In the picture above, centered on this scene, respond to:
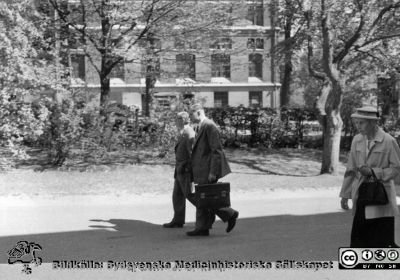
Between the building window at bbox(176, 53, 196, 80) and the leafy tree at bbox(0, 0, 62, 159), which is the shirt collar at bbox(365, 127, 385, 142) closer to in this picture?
the leafy tree at bbox(0, 0, 62, 159)

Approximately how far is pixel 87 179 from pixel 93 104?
3.09 metres

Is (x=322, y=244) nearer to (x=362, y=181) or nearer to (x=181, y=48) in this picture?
(x=362, y=181)

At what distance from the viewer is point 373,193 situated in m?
5.47

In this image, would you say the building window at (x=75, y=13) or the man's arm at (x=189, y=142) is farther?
the building window at (x=75, y=13)

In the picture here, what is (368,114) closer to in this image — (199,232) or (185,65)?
(199,232)

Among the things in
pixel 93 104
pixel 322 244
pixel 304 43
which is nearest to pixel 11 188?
pixel 93 104

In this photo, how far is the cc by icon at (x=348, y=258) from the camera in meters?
5.77

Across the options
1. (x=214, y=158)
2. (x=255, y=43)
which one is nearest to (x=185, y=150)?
(x=214, y=158)

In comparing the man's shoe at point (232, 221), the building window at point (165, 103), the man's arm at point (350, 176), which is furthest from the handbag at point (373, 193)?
the building window at point (165, 103)

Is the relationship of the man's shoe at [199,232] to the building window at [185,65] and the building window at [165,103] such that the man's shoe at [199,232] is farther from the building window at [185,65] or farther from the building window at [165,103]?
the building window at [185,65]

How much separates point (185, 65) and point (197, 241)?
1551cm

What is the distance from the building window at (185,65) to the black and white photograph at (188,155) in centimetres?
7

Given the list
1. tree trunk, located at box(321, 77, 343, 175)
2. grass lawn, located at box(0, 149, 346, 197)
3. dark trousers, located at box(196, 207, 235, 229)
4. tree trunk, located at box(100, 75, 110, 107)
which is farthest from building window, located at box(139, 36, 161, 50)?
dark trousers, located at box(196, 207, 235, 229)

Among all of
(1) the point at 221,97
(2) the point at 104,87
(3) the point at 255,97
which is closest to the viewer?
(2) the point at 104,87
